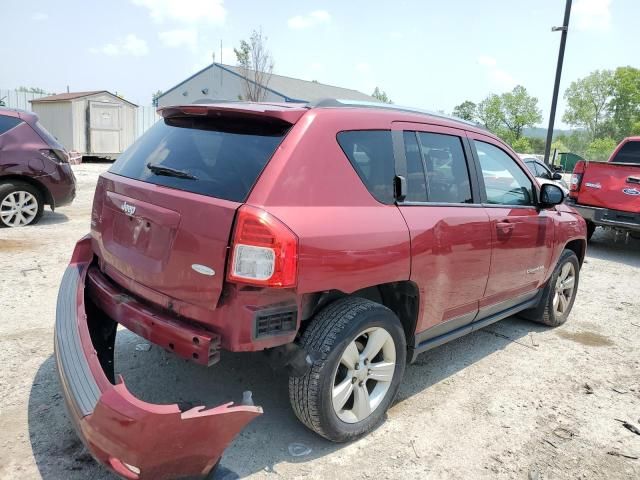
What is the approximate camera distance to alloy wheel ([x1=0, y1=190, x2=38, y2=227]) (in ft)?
25.7

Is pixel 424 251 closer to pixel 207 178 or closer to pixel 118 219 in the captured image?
pixel 207 178

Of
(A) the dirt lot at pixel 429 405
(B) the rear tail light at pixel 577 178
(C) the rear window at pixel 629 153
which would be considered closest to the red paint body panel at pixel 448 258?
(A) the dirt lot at pixel 429 405

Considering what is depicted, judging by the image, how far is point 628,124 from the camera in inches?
2258

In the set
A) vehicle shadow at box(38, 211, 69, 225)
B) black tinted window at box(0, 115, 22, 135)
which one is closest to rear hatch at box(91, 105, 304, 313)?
black tinted window at box(0, 115, 22, 135)

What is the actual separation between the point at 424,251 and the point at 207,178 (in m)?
1.34

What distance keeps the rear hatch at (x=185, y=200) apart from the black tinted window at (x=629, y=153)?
32.0 ft

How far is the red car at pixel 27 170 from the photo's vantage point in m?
7.75

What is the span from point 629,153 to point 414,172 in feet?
29.7

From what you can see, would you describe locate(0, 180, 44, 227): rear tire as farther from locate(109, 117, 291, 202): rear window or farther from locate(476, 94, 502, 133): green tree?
locate(476, 94, 502, 133): green tree

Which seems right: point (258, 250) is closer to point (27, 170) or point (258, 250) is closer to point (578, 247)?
point (578, 247)

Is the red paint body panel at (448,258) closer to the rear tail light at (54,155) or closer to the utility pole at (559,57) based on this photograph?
the rear tail light at (54,155)

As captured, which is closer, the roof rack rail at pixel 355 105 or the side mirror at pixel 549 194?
the roof rack rail at pixel 355 105

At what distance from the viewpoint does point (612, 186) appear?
870 centimetres

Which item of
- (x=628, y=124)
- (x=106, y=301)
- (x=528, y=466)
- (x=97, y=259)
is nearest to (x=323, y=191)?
(x=106, y=301)
